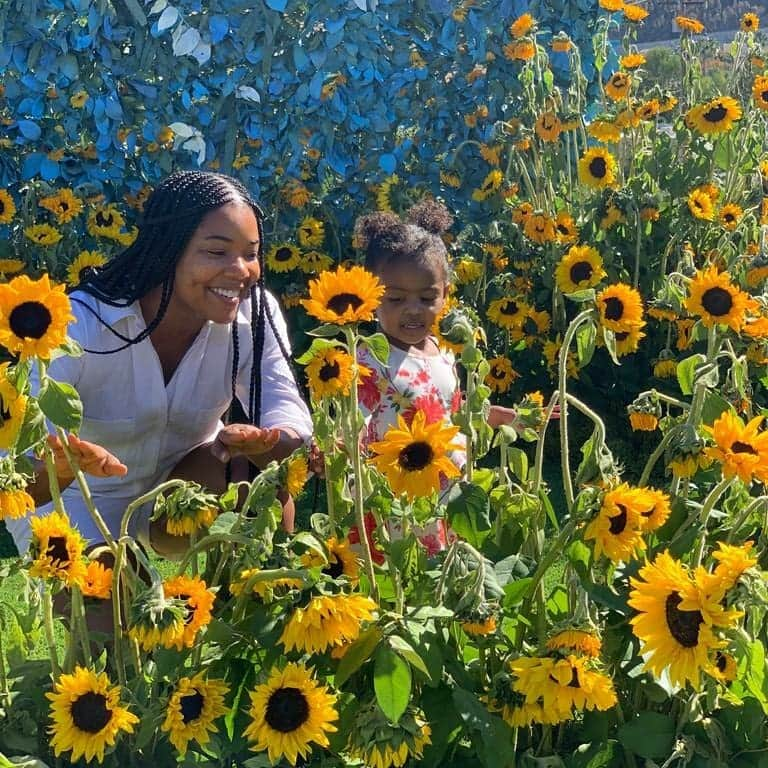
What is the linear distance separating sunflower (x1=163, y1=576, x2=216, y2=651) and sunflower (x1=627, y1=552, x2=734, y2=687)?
47cm

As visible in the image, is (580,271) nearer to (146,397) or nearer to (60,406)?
(146,397)

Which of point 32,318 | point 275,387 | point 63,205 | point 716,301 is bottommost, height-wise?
point 63,205

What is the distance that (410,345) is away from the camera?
2742 millimetres

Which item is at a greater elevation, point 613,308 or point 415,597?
point 613,308

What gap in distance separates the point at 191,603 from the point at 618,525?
490 millimetres

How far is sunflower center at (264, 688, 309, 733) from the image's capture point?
1.29 meters

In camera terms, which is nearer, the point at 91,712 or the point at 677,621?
the point at 677,621

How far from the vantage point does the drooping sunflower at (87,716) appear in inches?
51.9

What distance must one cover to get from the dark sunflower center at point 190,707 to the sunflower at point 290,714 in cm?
7

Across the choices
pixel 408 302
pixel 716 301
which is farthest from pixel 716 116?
pixel 716 301

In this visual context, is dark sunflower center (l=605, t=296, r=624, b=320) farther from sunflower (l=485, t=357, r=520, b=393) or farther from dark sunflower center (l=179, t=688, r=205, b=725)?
sunflower (l=485, t=357, r=520, b=393)

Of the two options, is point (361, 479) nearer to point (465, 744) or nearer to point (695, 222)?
point (465, 744)

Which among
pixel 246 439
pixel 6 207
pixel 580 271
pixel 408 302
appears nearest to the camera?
pixel 246 439

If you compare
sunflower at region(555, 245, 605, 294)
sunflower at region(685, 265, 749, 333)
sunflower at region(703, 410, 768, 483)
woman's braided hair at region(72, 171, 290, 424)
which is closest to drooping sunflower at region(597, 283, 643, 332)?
sunflower at region(685, 265, 749, 333)
